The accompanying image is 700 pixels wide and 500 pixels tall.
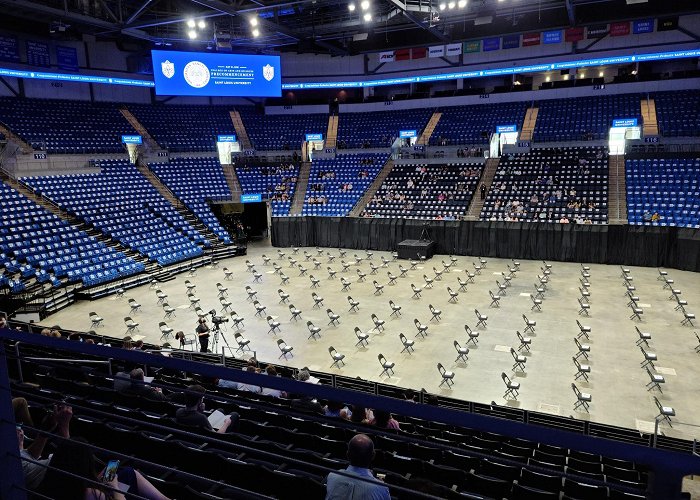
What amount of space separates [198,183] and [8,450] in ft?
109

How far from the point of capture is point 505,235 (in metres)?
26.7

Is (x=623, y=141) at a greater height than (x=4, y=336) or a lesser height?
greater

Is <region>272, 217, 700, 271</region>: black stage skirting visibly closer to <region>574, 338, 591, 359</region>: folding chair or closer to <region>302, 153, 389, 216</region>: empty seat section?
<region>302, 153, 389, 216</region>: empty seat section

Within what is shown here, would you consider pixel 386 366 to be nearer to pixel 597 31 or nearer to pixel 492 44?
pixel 492 44

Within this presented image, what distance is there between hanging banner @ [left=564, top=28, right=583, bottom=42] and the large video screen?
22.1 metres

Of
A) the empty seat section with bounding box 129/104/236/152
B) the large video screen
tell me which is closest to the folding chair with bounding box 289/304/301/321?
the empty seat section with bounding box 129/104/236/152

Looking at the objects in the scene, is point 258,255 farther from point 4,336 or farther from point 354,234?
point 4,336

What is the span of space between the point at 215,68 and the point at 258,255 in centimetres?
1665

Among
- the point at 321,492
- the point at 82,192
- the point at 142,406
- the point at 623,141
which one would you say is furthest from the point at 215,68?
the point at 321,492

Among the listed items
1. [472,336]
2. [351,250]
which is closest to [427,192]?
[351,250]

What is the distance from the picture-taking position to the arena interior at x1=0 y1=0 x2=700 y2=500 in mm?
3652

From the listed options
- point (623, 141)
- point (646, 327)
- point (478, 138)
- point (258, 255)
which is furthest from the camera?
point (478, 138)

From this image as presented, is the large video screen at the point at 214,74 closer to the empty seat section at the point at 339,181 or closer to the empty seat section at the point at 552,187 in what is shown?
the empty seat section at the point at 339,181

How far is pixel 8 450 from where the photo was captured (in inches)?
94.7
